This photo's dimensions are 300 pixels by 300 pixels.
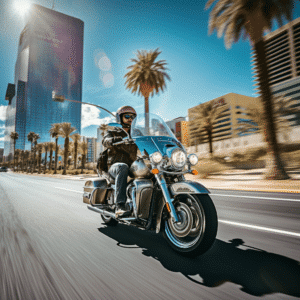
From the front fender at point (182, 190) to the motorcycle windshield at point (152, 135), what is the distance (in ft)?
1.40

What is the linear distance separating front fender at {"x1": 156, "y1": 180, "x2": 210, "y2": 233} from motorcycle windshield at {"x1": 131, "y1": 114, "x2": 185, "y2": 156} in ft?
1.40

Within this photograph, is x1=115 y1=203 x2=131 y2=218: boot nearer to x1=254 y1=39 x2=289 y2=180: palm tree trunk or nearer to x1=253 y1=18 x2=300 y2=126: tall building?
x1=254 y1=39 x2=289 y2=180: palm tree trunk

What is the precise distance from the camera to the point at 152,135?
3297mm

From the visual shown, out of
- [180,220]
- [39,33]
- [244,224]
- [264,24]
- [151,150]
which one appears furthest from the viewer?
[39,33]

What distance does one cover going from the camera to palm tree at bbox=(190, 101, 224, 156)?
95.9 ft

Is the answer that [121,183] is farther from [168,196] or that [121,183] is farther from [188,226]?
[188,226]

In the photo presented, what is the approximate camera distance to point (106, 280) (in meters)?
2.12

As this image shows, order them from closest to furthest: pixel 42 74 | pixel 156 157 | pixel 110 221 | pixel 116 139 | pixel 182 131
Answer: pixel 156 157 < pixel 116 139 < pixel 110 221 < pixel 182 131 < pixel 42 74

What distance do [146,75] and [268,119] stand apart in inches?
616

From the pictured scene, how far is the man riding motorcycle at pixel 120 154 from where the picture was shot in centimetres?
337

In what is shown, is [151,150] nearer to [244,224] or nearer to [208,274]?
[208,274]

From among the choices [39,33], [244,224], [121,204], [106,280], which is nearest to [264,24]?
[244,224]

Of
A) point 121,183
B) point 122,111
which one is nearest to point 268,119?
point 122,111

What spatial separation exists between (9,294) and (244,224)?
11.6 ft
